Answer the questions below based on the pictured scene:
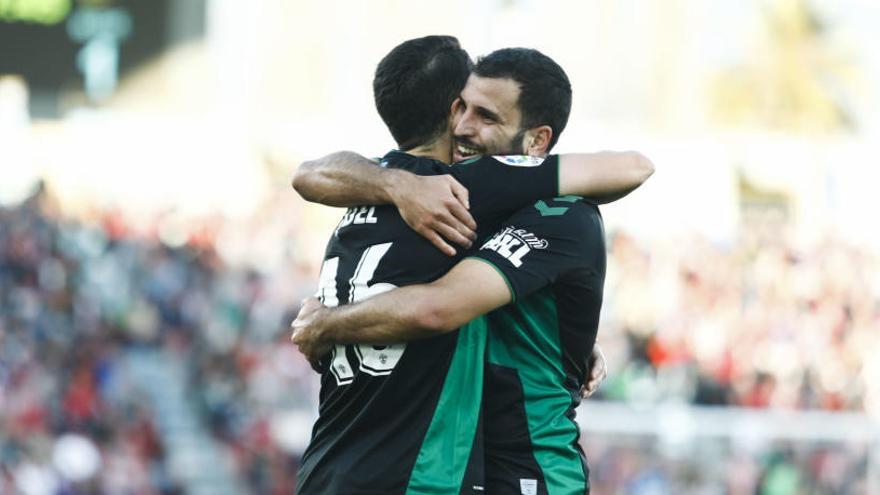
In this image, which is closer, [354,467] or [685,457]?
[354,467]

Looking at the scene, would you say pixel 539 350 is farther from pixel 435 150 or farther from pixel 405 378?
pixel 435 150

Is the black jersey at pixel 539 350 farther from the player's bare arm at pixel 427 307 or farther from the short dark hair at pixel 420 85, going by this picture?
the short dark hair at pixel 420 85

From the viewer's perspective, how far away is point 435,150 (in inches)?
163

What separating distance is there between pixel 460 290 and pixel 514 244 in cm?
20

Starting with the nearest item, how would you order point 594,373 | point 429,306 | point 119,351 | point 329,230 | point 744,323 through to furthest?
point 429,306 < point 594,373 < point 119,351 < point 744,323 < point 329,230

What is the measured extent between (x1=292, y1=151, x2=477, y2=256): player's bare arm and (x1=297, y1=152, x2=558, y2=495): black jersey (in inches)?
1.8

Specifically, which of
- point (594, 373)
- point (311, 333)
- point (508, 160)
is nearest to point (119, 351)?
point (594, 373)

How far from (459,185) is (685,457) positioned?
39.1ft

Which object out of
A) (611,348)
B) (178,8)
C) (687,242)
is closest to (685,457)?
(611,348)

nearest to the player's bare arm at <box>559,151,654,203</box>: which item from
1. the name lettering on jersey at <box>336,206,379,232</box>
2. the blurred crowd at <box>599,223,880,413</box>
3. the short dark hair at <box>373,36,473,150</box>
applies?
the short dark hair at <box>373,36,473,150</box>

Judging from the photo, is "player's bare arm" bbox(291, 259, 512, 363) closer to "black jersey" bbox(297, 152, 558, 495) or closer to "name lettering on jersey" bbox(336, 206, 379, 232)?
"black jersey" bbox(297, 152, 558, 495)

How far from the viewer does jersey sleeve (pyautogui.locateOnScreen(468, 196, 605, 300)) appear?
3.90 meters

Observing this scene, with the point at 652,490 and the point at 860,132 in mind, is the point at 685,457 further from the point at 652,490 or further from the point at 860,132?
the point at 860,132

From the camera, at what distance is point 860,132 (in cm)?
3397
